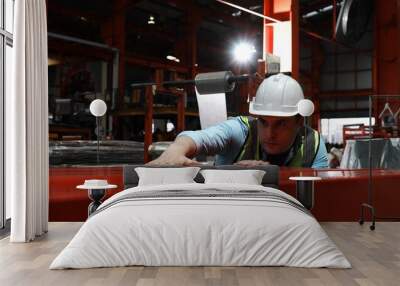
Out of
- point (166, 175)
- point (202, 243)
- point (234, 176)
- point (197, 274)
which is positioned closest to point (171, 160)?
point (166, 175)

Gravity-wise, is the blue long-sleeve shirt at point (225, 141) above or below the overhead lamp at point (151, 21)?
below

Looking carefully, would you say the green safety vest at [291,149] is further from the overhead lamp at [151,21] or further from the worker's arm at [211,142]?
the overhead lamp at [151,21]

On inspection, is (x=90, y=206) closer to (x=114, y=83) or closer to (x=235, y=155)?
(x=235, y=155)

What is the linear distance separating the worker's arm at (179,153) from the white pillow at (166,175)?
230mm

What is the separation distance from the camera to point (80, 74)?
1089 cm

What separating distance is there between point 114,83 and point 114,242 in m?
7.24

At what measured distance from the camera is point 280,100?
5.37 metres

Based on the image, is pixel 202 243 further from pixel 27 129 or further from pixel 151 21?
pixel 151 21

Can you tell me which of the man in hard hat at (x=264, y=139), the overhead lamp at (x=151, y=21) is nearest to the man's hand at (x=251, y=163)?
the man in hard hat at (x=264, y=139)

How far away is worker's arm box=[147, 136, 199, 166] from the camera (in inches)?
204

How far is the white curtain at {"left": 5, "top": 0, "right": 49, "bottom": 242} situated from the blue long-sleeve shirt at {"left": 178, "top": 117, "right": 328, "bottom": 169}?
178 centimetres

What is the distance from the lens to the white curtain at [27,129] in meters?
4.00

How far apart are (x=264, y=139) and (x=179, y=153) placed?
0.93 m

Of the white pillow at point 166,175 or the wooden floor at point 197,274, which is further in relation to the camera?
the white pillow at point 166,175
